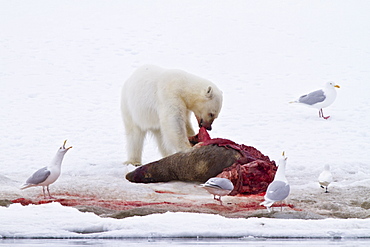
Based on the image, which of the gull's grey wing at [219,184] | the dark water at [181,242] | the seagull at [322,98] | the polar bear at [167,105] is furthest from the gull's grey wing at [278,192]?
the seagull at [322,98]

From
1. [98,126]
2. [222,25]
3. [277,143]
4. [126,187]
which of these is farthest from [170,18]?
[126,187]

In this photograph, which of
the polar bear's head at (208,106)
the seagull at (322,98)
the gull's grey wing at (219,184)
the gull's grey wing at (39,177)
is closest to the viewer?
the gull's grey wing at (219,184)

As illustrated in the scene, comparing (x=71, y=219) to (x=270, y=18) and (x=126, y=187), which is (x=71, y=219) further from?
(x=270, y=18)

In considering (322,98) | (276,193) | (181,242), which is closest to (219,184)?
(276,193)

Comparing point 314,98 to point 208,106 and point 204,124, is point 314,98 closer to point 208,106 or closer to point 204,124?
point 204,124

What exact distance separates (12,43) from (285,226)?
58.4ft

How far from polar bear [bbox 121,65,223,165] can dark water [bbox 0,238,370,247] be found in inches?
161

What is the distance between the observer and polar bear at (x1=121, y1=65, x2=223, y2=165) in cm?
924

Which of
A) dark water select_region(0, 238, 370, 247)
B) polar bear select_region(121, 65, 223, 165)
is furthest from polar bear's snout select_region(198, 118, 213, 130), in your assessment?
dark water select_region(0, 238, 370, 247)

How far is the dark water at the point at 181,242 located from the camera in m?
4.91

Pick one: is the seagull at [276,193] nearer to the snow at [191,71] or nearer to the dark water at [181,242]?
the snow at [191,71]

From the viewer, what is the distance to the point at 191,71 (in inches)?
769

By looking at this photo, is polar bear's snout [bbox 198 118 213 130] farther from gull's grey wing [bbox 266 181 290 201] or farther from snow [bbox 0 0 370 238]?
gull's grey wing [bbox 266 181 290 201]

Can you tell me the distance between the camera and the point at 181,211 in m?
6.14
